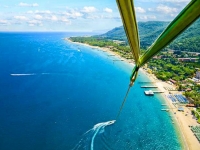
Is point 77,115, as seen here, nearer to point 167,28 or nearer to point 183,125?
point 183,125

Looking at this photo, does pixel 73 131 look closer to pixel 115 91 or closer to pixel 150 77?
pixel 115 91

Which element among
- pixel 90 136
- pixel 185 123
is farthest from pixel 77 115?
pixel 185 123

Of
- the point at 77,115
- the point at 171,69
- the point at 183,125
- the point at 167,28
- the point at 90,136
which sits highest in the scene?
the point at 167,28

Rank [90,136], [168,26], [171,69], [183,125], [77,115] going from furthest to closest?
[171,69] → [77,115] → [183,125] → [90,136] → [168,26]

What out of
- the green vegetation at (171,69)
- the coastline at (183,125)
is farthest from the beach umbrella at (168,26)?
the green vegetation at (171,69)

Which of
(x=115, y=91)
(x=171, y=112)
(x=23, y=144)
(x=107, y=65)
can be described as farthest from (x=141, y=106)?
(x=107, y=65)

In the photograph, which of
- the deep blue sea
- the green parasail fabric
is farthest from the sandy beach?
the green parasail fabric

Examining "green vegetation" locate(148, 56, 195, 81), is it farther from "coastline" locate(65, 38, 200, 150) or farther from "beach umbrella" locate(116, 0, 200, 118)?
"beach umbrella" locate(116, 0, 200, 118)

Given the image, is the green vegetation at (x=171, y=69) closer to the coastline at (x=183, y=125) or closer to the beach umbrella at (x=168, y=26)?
the coastline at (x=183, y=125)
